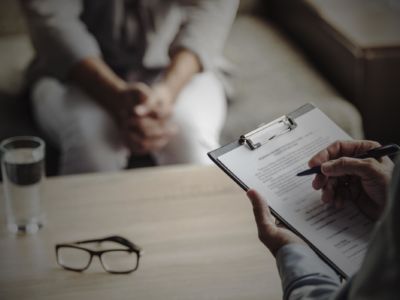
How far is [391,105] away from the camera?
79.0 inches

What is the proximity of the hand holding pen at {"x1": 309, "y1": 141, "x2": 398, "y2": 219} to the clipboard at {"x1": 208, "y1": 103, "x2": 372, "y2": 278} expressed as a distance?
0.12 feet

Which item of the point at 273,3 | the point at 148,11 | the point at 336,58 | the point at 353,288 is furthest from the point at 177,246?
the point at 273,3

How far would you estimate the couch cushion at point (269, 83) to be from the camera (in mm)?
1877

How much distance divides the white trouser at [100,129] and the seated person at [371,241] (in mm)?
746

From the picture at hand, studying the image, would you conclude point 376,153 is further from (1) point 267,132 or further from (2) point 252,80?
(2) point 252,80

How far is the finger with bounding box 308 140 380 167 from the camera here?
3.25ft

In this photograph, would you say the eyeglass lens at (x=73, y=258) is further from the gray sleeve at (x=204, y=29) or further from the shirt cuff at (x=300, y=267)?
the gray sleeve at (x=204, y=29)

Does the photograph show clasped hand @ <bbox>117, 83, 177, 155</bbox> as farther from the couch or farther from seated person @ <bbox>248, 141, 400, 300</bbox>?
seated person @ <bbox>248, 141, 400, 300</bbox>

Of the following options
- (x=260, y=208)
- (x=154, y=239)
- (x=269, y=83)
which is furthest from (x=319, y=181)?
(x=269, y=83)

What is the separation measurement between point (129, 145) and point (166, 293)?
2.41 feet

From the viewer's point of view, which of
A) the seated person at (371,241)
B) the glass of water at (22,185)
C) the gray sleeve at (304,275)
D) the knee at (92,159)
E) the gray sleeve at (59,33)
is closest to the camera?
the seated person at (371,241)

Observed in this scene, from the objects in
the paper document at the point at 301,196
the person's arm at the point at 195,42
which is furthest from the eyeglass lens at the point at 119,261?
the person's arm at the point at 195,42

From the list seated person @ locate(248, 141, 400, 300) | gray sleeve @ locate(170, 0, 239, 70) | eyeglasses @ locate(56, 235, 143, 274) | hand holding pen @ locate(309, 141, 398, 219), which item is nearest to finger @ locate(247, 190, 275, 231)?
seated person @ locate(248, 141, 400, 300)

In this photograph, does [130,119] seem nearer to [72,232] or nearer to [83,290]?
[72,232]
